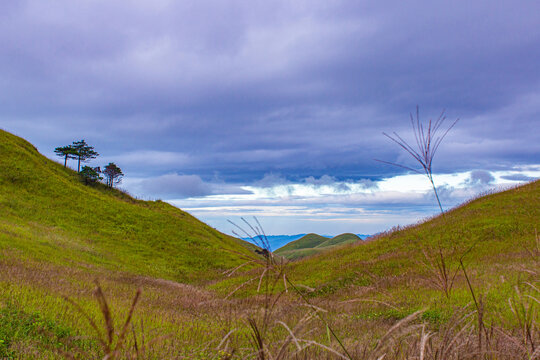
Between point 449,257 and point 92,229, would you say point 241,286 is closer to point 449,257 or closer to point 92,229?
point 449,257

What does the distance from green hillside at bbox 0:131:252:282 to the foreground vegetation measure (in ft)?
0.62

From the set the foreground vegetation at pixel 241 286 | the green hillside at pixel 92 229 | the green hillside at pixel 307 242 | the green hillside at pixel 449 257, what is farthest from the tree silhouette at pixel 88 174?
the green hillside at pixel 307 242

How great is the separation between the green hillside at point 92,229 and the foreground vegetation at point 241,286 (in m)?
0.19

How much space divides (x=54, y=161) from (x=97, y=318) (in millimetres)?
50963

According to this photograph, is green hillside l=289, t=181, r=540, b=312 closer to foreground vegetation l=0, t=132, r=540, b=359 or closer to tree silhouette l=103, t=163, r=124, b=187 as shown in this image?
foreground vegetation l=0, t=132, r=540, b=359

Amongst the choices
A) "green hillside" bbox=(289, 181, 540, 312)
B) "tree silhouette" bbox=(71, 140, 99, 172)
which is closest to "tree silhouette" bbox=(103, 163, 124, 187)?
"tree silhouette" bbox=(71, 140, 99, 172)

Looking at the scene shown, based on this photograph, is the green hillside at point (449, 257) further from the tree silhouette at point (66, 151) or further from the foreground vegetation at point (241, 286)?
the tree silhouette at point (66, 151)

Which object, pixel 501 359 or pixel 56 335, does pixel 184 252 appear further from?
pixel 501 359

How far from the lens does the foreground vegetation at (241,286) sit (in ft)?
9.18

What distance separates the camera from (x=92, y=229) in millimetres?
31375

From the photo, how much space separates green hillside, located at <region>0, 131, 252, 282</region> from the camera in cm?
2403

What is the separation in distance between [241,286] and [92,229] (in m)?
33.7

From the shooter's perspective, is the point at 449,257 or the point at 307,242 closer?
the point at 449,257

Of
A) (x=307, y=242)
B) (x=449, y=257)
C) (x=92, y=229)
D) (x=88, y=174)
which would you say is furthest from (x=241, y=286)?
(x=307, y=242)
